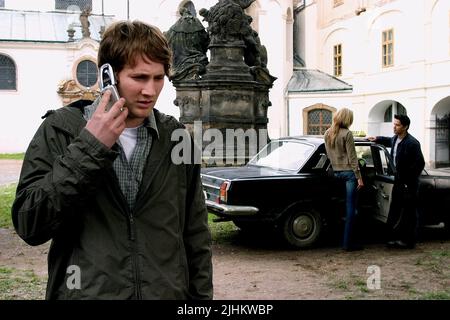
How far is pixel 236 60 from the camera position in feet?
46.1

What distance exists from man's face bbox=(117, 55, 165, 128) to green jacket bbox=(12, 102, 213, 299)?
8.0 inches

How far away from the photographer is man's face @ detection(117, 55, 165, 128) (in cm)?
219

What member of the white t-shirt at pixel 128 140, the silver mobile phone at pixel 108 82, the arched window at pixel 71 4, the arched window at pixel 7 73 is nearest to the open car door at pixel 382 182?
A: the white t-shirt at pixel 128 140

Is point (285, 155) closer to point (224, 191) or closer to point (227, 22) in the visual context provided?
point (224, 191)

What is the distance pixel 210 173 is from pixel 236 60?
5.91 meters

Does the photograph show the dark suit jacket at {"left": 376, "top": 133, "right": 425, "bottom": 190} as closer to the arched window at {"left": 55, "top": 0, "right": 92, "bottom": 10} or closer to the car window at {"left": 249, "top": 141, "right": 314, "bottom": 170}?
the car window at {"left": 249, "top": 141, "right": 314, "bottom": 170}

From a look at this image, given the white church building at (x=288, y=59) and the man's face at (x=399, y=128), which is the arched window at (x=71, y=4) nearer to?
the white church building at (x=288, y=59)

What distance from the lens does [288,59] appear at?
36.2 meters

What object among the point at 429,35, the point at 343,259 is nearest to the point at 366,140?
the point at 343,259

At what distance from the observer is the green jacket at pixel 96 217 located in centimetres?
201

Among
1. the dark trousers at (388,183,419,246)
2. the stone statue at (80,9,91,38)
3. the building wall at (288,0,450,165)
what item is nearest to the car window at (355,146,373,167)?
the dark trousers at (388,183,419,246)

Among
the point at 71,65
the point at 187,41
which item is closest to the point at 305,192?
the point at 187,41

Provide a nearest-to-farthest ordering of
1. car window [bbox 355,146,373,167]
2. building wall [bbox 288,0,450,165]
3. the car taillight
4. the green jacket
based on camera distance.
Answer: the green jacket, the car taillight, car window [bbox 355,146,373,167], building wall [bbox 288,0,450,165]
